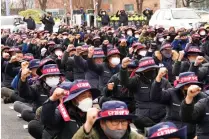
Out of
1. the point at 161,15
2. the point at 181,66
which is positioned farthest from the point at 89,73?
the point at 161,15

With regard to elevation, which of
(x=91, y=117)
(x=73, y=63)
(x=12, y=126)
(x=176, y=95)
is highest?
(x=91, y=117)

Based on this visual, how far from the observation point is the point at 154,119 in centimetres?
814

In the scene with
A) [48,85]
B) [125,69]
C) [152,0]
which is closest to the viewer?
[48,85]

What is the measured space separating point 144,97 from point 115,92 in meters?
0.82

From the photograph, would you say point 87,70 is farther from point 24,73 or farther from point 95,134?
point 95,134

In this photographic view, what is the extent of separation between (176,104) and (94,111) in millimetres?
2507

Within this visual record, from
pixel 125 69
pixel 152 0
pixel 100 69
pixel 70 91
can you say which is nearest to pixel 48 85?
pixel 125 69

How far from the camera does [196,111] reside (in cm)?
606

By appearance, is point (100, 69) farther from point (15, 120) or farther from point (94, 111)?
point (94, 111)

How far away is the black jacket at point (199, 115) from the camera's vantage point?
5.73 m

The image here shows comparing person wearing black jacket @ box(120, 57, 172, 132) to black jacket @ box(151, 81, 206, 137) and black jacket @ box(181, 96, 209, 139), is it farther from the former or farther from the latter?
black jacket @ box(181, 96, 209, 139)

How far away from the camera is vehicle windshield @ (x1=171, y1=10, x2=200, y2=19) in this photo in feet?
67.7

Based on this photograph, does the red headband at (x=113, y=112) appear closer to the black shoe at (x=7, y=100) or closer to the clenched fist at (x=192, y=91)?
the clenched fist at (x=192, y=91)

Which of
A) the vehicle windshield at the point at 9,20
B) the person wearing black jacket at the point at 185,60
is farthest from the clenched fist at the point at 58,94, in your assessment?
the vehicle windshield at the point at 9,20
